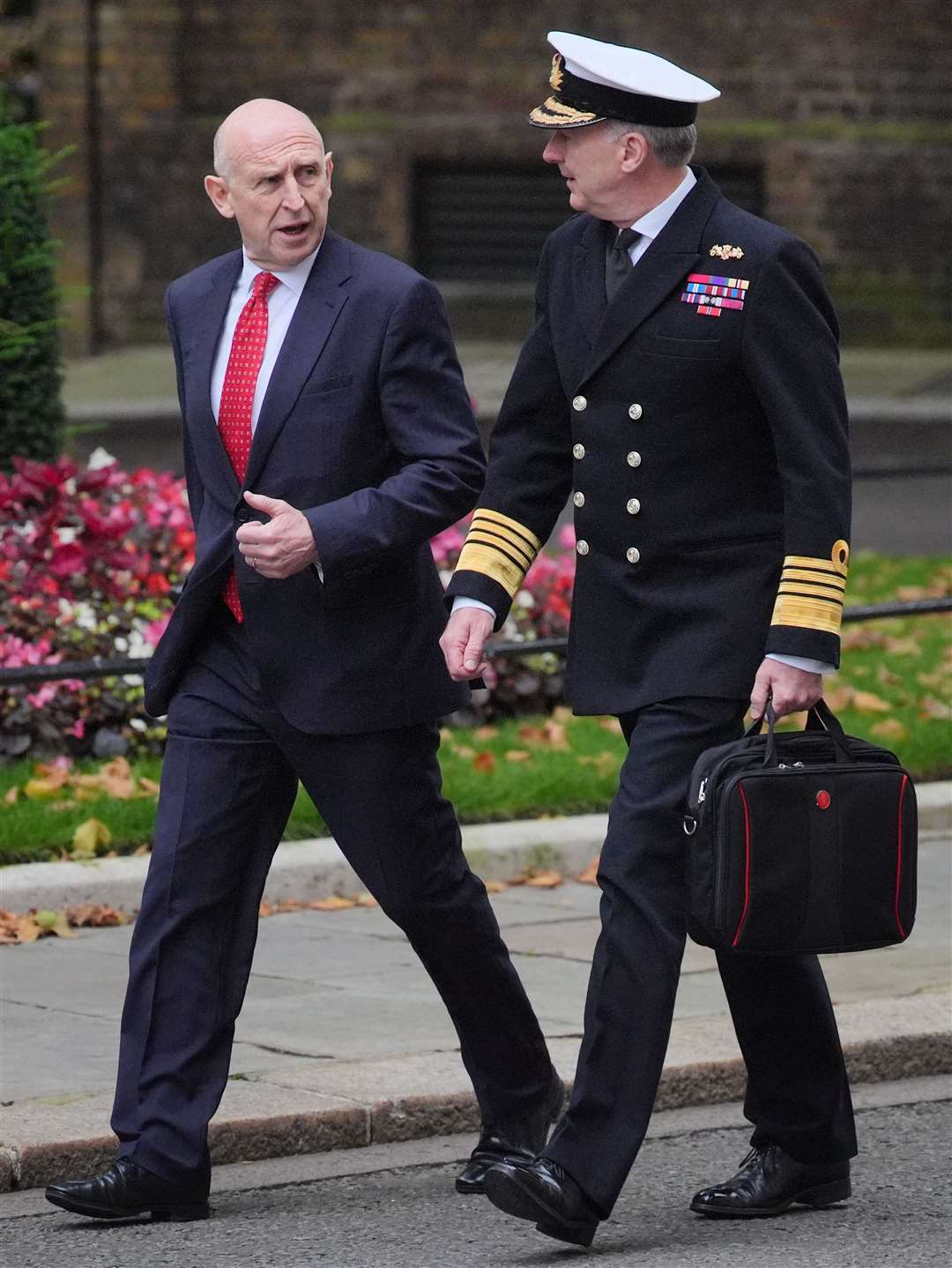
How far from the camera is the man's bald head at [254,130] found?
455cm

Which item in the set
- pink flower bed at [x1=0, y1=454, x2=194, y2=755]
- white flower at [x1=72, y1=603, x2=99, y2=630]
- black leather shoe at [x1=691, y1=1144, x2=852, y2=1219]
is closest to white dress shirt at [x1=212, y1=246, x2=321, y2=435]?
black leather shoe at [x1=691, y1=1144, x2=852, y2=1219]

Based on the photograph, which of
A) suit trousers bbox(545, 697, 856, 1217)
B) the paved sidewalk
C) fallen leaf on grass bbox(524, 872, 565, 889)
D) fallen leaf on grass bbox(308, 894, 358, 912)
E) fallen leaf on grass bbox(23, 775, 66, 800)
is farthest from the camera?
fallen leaf on grass bbox(23, 775, 66, 800)

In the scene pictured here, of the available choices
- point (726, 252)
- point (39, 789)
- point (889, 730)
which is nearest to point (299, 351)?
point (726, 252)

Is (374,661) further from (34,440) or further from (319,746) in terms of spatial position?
(34,440)

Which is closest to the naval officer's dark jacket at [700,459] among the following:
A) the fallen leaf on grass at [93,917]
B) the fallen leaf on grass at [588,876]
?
the fallen leaf on grass at [93,917]

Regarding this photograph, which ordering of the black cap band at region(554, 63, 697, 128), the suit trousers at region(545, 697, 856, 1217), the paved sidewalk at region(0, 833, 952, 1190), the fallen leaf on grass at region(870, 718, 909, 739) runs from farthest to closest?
the fallen leaf on grass at region(870, 718, 909, 739) < the paved sidewalk at region(0, 833, 952, 1190) < the black cap band at region(554, 63, 697, 128) < the suit trousers at region(545, 697, 856, 1217)

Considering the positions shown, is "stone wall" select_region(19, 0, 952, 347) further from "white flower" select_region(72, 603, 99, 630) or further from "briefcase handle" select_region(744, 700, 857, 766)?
"briefcase handle" select_region(744, 700, 857, 766)

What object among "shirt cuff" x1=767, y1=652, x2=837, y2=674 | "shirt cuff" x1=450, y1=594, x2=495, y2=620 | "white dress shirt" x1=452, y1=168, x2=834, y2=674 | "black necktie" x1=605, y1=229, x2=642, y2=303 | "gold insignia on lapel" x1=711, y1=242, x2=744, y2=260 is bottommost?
"shirt cuff" x1=450, y1=594, x2=495, y2=620

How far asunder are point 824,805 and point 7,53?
7.79m

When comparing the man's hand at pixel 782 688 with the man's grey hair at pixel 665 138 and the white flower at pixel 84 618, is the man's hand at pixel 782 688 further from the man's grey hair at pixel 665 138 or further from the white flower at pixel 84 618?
the white flower at pixel 84 618

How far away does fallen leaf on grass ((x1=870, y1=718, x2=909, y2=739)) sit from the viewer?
8.71 meters

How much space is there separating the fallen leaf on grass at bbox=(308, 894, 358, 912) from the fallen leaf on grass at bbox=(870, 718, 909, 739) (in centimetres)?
231

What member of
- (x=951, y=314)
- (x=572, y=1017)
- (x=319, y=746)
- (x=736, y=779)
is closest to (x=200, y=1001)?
(x=319, y=746)

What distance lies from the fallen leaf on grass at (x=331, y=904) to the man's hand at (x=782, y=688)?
3003 millimetres
